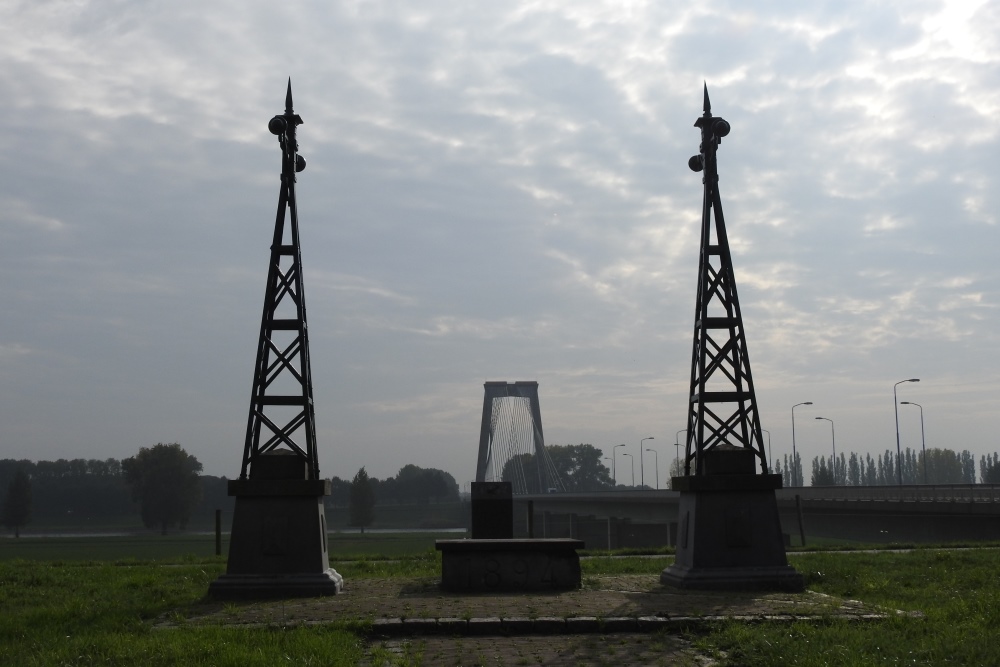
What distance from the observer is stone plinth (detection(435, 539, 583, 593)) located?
43.9 feet

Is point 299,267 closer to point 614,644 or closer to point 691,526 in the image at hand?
point 691,526

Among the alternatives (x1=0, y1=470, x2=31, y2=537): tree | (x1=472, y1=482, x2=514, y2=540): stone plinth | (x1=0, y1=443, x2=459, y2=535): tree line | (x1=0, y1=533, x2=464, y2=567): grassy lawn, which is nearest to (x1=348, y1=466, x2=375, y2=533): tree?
(x1=0, y1=443, x2=459, y2=535): tree line

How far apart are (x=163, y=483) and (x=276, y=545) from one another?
279 ft

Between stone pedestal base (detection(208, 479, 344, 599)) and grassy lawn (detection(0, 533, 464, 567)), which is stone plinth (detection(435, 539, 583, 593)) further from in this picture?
grassy lawn (detection(0, 533, 464, 567))

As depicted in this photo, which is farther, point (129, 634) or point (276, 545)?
point (276, 545)

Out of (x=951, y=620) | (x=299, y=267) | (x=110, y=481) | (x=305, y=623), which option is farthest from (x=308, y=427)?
(x=110, y=481)

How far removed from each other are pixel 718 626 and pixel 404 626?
311cm

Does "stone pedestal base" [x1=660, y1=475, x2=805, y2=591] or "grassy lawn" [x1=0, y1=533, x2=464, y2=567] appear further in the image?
"grassy lawn" [x1=0, y1=533, x2=464, y2=567]

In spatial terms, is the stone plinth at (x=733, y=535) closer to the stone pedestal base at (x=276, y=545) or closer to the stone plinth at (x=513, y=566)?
the stone plinth at (x=513, y=566)

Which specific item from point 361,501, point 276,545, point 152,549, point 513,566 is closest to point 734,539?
point 513,566

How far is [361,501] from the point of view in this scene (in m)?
104

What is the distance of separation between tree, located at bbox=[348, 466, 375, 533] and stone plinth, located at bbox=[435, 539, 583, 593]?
91.1 metres

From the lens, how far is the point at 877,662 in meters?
7.86

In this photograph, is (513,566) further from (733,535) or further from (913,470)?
(913,470)
